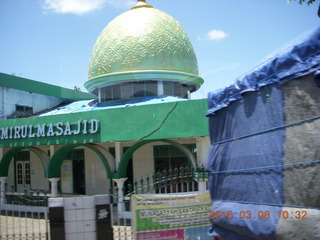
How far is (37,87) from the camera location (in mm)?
17094

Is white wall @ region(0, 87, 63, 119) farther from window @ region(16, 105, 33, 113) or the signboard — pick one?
the signboard

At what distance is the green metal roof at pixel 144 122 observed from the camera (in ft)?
26.9

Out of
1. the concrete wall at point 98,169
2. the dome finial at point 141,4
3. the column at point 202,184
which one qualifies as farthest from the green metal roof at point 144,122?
the dome finial at point 141,4

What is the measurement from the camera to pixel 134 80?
12.2 m

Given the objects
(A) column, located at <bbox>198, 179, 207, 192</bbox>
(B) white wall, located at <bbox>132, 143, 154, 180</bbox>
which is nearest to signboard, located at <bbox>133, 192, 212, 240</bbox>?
(A) column, located at <bbox>198, 179, 207, 192</bbox>

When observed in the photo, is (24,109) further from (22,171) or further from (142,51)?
(142,51)

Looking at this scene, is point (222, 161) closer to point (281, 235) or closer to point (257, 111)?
point (257, 111)

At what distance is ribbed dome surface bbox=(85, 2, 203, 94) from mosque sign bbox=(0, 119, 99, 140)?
319cm

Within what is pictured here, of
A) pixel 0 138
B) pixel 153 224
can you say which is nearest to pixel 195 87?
pixel 0 138

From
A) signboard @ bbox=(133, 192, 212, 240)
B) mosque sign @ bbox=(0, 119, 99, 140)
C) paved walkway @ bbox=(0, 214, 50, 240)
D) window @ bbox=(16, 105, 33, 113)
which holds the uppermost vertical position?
window @ bbox=(16, 105, 33, 113)

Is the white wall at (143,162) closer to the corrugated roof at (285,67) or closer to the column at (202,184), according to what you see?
the column at (202,184)

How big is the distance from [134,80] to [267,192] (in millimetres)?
9559

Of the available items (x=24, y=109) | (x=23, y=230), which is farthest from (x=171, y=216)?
(x=24, y=109)

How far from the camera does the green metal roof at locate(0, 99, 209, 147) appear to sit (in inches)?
323
